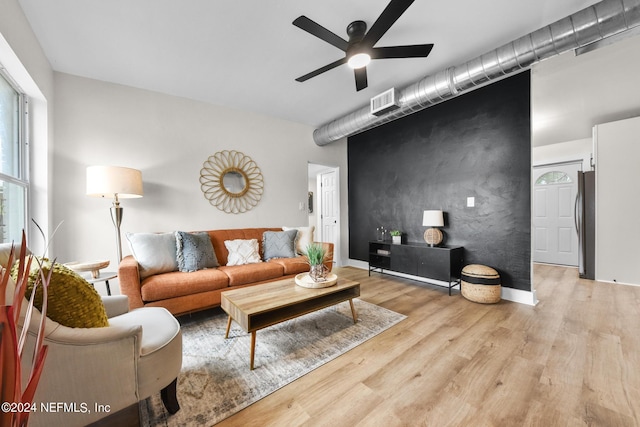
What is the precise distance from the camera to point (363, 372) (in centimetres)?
165

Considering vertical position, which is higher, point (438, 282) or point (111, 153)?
point (111, 153)

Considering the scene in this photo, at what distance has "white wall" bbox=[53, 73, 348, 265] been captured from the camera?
2.69m

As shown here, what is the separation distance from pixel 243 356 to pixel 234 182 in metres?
2.58

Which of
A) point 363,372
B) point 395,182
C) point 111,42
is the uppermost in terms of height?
point 111,42

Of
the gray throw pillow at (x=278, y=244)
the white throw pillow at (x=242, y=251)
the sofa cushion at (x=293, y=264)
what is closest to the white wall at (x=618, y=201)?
the sofa cushion at (x=293, y=264)

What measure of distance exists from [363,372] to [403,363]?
1.03 feet

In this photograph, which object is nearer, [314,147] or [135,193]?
[135,193]

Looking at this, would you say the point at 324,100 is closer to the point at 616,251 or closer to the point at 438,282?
the point at 438,282

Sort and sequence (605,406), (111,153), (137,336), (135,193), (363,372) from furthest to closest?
(111,153), (135,193), (363,372), (605,406), (137,336)

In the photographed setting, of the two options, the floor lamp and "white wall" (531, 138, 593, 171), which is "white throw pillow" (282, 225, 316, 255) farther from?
"white wall" (531, 138, 593, 171)

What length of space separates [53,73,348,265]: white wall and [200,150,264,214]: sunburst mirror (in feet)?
0.28

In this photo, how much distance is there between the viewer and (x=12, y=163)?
2150 millimetres

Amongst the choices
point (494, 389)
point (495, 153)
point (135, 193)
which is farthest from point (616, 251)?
point (135, 193)

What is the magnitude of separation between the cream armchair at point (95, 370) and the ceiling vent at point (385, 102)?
314 centimetres
